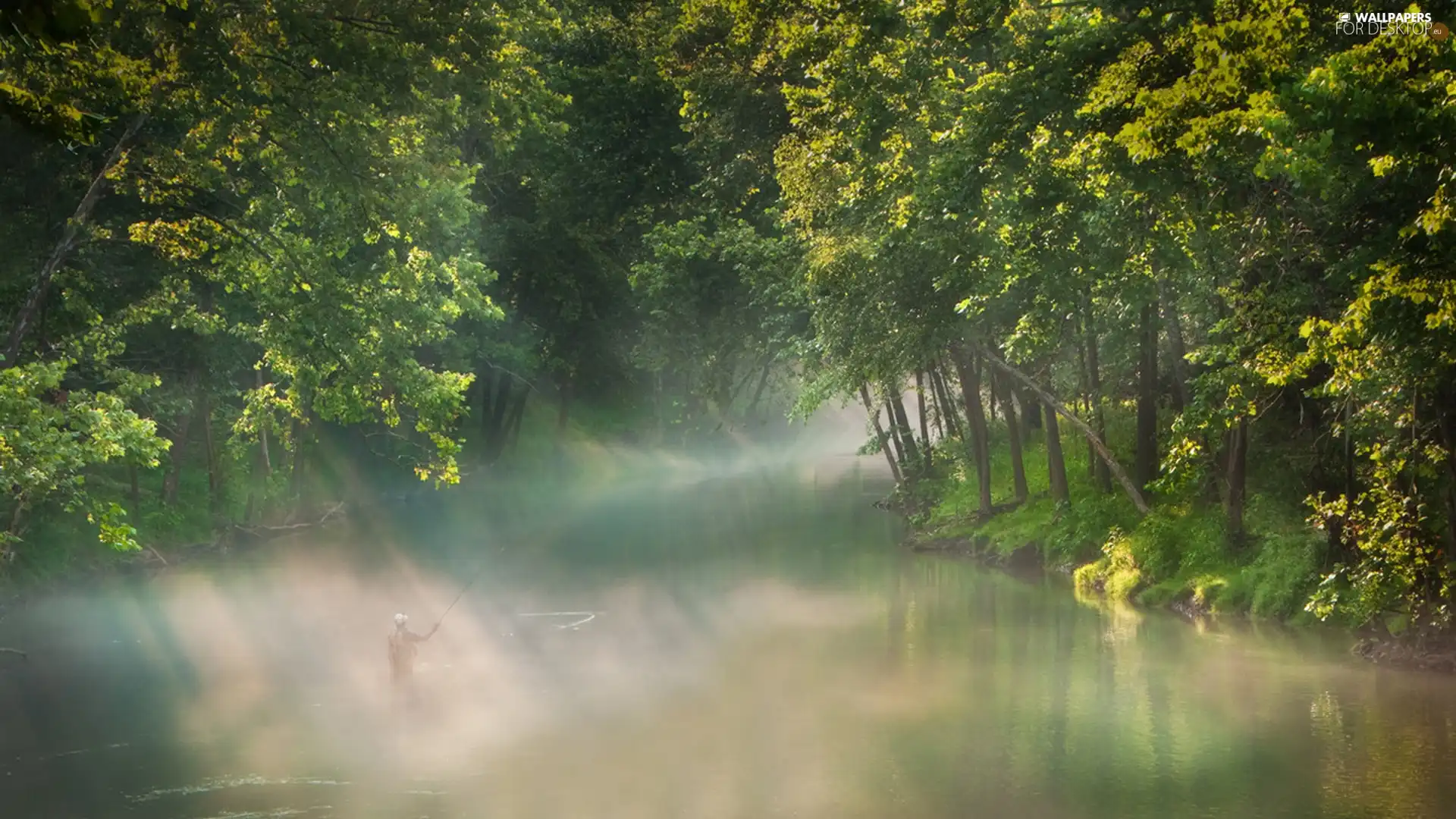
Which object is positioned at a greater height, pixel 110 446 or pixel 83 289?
pixel 83 289

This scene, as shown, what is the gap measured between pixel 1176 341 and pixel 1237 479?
8.61 feet

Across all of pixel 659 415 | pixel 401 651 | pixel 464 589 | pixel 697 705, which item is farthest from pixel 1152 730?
pixel 659 415

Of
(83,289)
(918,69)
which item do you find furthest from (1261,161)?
(83,289)

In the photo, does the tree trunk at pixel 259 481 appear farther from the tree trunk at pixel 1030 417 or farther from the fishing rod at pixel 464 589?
the tree trunk at pixel 1030 417

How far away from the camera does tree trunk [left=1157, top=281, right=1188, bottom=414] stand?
74.3ft

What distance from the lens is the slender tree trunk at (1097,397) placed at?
27.6m

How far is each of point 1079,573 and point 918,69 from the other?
1209cm

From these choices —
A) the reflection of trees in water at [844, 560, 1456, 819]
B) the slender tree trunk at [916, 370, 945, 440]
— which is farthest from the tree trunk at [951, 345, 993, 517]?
the reflection of trees in water at [844, 560, 1456, 819]

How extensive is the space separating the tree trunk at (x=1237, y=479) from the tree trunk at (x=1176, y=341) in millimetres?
1045

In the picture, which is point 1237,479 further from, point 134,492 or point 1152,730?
point 134,492

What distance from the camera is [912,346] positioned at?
92.0 ft

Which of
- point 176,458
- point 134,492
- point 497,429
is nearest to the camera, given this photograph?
point 134,492

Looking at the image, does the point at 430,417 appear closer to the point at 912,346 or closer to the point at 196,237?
the point at 196,237

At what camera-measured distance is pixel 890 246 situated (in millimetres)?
26969
